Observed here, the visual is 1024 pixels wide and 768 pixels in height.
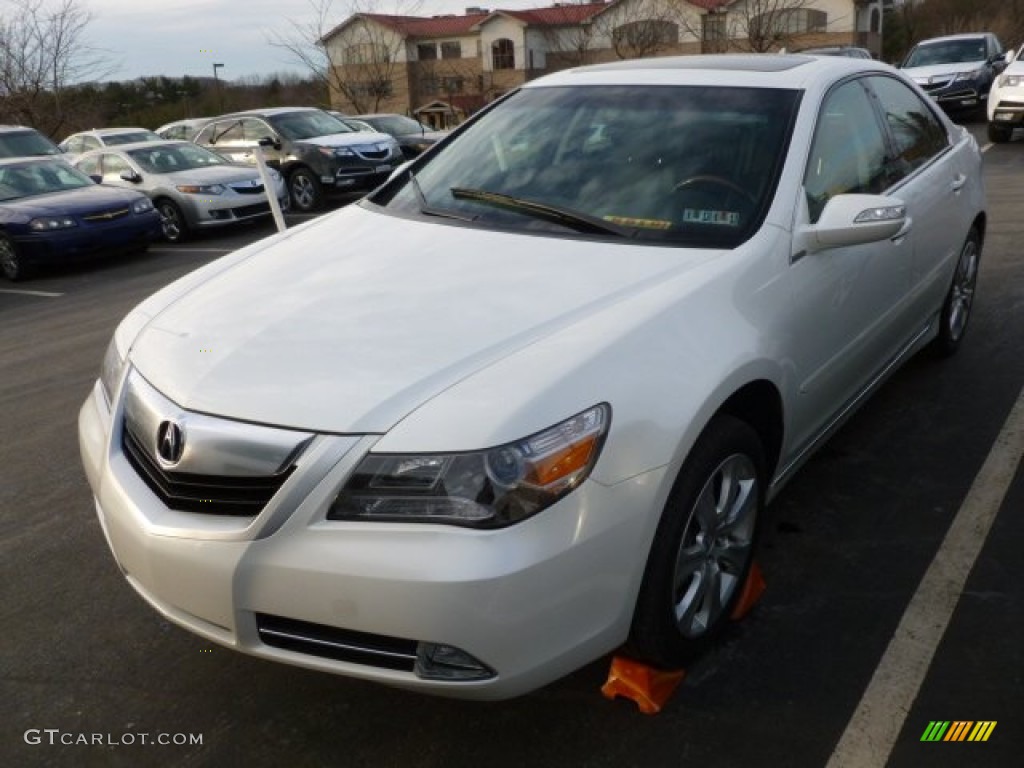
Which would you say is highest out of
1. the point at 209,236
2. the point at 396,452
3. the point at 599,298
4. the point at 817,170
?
the point at 817,170

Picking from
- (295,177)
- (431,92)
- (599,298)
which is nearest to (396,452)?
(599,298)

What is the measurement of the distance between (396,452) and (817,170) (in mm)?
1984

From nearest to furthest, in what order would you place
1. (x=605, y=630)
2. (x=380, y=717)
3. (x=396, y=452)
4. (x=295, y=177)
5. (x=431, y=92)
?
(x=396, y=452), (x=605, y=630), (x=380, y=717), (x=295, y=177), (x=431, y=92)

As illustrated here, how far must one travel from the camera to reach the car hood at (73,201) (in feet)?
34.8

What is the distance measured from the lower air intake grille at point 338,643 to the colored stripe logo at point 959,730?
134 cm

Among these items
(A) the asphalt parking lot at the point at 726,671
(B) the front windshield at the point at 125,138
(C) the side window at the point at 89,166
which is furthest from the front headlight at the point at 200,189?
(A) the asphalt parking lot at the point at 726,671

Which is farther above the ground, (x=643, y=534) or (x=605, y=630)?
(x=643, y=534)

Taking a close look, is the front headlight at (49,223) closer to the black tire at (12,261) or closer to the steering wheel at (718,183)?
the black tire at (12,261)

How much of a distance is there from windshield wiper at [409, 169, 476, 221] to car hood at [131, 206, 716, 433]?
0.31 feet

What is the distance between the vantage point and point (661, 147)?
10.8 ft

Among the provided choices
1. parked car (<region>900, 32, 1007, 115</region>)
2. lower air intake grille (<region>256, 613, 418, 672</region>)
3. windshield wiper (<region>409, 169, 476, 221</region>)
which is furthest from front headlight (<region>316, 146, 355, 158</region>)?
lower air intake grille (<region>256, 613, 418, 672</region>)

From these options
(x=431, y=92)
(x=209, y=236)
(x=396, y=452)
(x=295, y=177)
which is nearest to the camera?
(x=396, y=452)

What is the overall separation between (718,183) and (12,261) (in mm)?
9779

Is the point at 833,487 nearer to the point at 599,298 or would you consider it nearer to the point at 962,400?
the point at 962,400
